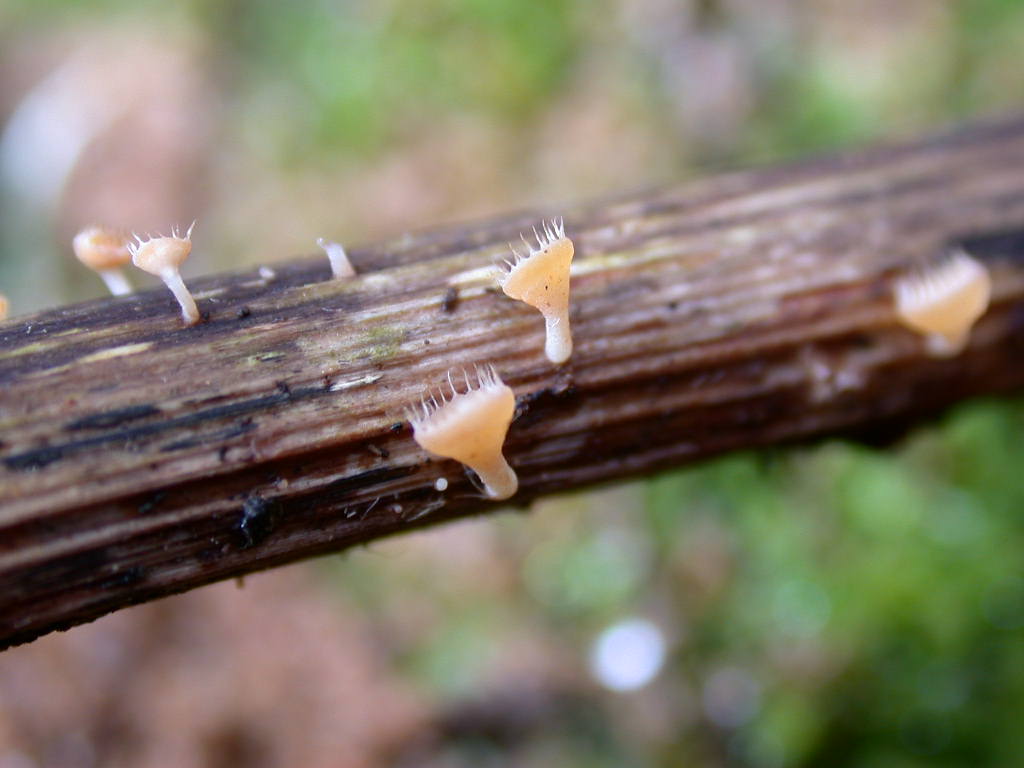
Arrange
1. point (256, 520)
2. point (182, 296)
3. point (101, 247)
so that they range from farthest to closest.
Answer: point (101, 247)
point (182, 296)
point (256, 520)

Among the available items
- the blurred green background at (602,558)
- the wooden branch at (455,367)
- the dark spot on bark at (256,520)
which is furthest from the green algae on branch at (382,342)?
the blurred green background at (602,558)

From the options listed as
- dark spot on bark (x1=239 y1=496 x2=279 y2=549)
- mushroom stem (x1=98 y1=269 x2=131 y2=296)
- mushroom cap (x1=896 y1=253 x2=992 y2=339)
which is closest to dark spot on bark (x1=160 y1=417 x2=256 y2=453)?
dark spot on bark (x1=239 y1=496 x2=279 y2=549)

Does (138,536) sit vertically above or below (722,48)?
below

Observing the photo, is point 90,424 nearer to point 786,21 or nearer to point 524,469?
point 524,469

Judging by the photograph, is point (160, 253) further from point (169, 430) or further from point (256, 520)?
point (256, 520)

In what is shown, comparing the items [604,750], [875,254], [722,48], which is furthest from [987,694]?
[722,48]

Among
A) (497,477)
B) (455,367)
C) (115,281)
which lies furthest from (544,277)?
(115,281)

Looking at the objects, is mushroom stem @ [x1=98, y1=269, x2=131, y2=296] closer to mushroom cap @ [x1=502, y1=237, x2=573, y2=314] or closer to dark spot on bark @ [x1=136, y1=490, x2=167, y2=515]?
dark spot on bark @ [x1=136, y1=490, x2=167, y2=515]
